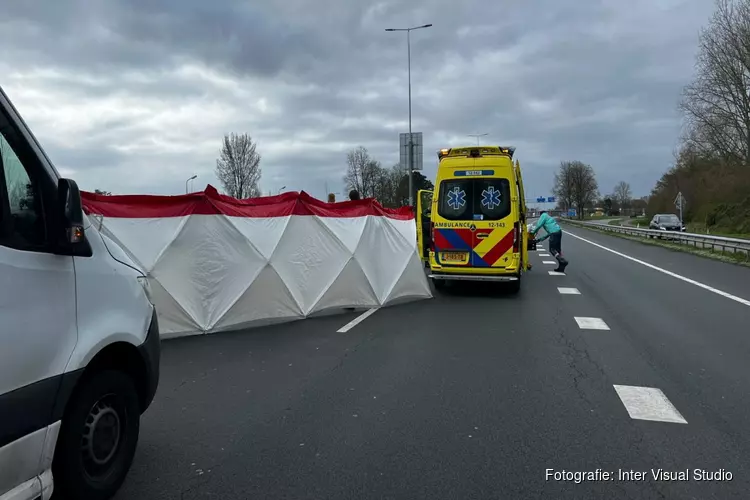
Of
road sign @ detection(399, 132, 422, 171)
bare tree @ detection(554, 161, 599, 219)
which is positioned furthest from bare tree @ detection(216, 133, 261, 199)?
bare tree @ detection(554, 161, 599, 219)

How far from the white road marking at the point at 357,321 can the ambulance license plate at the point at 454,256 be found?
8.27 feet

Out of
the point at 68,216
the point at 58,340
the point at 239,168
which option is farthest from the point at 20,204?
the point at 239,168

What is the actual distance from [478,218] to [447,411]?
7.56 metres

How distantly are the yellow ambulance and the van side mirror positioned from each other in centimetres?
961

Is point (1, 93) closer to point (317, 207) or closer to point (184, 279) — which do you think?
point (184, 279)

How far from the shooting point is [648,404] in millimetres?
4910

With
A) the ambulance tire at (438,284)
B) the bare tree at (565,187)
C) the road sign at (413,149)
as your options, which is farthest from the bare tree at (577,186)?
the ambulance tire at (438,284)

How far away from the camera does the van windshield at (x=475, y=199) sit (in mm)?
11852

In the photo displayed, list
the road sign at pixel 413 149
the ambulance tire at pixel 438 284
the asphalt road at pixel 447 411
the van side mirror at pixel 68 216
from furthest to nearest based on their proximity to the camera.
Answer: the road sign at pixel 413 149
the ambulance tire at pixel 438 284
the asphalt road at pixel 447 411
the van side mirror at pixel 68 216

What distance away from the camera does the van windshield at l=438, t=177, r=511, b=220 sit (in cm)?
1185

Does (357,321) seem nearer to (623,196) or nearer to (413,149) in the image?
(413,149)

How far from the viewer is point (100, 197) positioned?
7355 millimetres

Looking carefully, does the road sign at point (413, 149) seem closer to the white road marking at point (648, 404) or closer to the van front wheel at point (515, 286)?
the van front wheel at point (515, 286)

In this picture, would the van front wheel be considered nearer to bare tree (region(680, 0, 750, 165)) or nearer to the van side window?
the van side window
